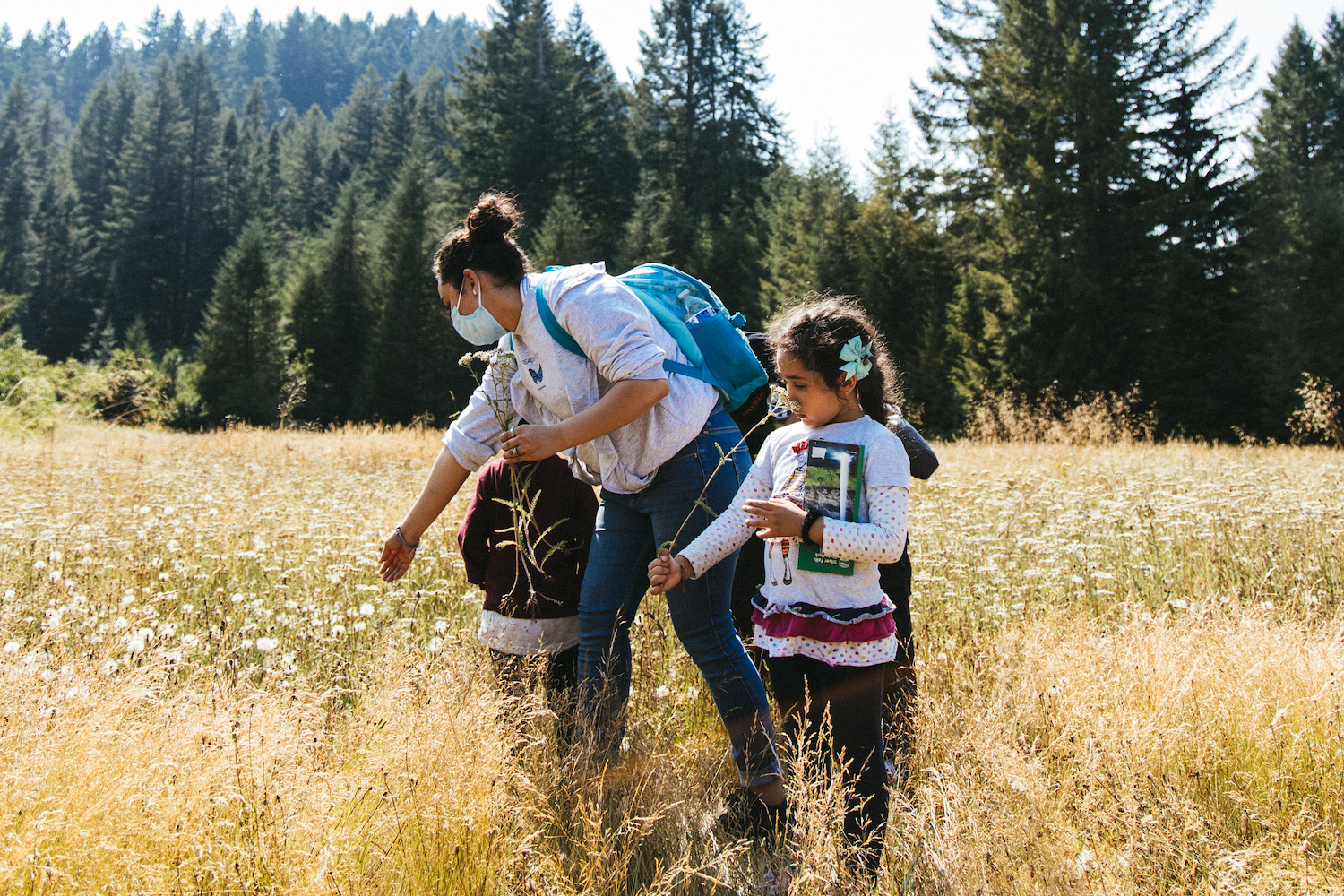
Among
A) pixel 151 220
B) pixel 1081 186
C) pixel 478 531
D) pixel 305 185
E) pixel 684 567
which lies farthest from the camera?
pixel 305 185

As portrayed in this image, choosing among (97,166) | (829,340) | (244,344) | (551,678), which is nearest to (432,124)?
(244,344)

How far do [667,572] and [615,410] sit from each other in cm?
46

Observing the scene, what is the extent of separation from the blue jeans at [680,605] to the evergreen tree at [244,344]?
38562 mm

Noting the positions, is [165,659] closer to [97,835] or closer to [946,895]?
[97,835]

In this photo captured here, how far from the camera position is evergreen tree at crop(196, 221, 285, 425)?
3794 cm

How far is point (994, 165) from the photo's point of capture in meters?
24.4

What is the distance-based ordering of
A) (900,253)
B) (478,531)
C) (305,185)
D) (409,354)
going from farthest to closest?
(305,185) < (409,354) < (900,253) < (478,531)

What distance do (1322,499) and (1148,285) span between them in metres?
20.1

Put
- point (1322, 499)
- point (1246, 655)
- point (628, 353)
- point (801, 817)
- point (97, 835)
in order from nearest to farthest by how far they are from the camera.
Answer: point (97, 835) → point (801, 817) → point (628, 353) → point (1246, 655) → point (1322, 499)

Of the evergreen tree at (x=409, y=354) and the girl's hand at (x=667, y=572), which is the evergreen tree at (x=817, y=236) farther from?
the girl's hand at (x=667, y=572)

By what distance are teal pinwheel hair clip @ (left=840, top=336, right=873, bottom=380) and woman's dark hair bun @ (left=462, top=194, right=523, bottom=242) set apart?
1034mm

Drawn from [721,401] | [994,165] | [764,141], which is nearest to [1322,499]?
[721,401]

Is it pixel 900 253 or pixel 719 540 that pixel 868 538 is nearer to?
pixel 719 540

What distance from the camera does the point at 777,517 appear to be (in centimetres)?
207
